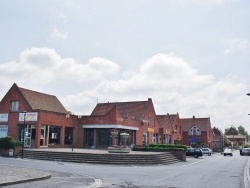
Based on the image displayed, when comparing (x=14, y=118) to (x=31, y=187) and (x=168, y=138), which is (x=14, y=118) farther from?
(x=168, y=138)

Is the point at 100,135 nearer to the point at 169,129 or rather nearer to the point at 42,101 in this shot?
the point at 42,101

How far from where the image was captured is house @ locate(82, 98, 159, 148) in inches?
1839

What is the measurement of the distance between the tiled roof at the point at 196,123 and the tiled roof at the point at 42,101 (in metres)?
46.2

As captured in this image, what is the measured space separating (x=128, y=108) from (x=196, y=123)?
35875 millimetres

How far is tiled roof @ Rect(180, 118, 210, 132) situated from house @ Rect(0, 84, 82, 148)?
49.2m

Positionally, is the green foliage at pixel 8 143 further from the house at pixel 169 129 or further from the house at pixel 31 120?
the house at pixel 169 129

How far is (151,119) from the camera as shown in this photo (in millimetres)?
61156

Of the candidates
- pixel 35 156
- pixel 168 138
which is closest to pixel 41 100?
pixel 35 156

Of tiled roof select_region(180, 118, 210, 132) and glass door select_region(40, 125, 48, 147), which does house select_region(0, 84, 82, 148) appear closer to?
glass door select_region(40, 125, 48, 147)

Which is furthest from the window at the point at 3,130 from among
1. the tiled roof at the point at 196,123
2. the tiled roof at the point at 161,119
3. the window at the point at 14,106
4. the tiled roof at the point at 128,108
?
the tiled roof at the point at 196,123

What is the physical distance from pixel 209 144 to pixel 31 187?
261 ft

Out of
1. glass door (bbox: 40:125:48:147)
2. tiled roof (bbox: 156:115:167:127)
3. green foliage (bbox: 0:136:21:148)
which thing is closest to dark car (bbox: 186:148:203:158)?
tiled roof (bbox: 156:115:167:127)

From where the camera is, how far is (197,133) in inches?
3442

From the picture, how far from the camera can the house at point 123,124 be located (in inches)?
1839
